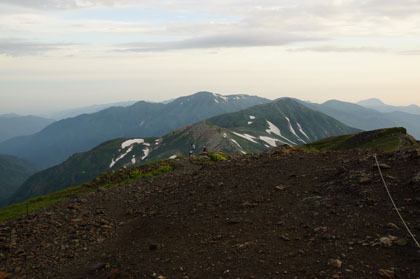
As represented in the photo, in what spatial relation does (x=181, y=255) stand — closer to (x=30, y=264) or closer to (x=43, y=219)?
(x=30, y=264)

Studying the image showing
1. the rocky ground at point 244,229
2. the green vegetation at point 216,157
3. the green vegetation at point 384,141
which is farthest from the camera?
the green vegetation at point 384,141

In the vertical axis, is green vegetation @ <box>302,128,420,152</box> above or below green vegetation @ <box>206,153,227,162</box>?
above

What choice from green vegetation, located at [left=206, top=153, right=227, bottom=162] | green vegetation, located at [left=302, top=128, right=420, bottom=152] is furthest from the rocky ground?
green vegetation, located at [left=302, top=128, right=420, bottom=152]

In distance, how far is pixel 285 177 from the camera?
696 inches

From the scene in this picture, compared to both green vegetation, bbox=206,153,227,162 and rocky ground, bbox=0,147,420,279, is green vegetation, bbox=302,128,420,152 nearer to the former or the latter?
green vegetation, bbox=206,153,227,162

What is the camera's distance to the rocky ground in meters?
9.65

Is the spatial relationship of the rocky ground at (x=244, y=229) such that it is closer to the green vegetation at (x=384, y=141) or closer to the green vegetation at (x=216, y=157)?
the green vegetation at (x=216, y=157)

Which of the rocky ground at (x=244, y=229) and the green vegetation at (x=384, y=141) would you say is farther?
the green vegetation at (x=384, y=141)

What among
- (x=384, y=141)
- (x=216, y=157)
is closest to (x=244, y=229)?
(x=216, y=157)

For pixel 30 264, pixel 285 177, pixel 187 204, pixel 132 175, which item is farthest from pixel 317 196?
pixel 132 175

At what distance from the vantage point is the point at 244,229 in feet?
40.9

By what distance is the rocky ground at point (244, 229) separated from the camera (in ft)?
31.7

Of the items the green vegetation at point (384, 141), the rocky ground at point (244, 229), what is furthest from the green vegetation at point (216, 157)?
the rocky ground at point (244, 229)

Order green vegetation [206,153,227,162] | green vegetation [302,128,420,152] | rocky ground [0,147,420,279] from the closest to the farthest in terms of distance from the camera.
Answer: rocky ground [0,147,420,279] < green vegetation [206,153,227,162] < green vegetation [302,128,420,152]
